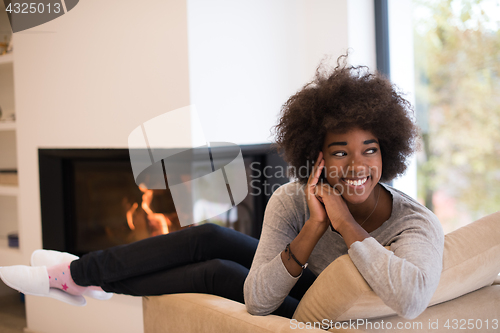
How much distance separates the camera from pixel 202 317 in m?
1.13

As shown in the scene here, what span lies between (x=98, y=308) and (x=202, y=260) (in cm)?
118

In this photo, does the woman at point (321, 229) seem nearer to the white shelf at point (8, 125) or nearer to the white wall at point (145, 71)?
the white wall at point (145, 71)

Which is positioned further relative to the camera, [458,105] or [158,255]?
[458,105]

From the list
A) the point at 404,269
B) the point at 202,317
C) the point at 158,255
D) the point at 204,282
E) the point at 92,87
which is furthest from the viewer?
the point at 92,87

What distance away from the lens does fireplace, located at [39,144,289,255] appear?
238 cm

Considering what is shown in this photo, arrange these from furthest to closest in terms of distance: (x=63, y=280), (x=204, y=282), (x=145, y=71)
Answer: (x=145, y=71), (x=63, y=280), (x=204, y=282)

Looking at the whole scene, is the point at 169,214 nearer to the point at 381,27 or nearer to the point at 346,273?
the point at 346,273

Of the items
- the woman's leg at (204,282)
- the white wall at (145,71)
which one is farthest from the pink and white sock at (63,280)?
the white wall at (145,71)

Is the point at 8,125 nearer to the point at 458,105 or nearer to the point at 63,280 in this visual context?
the point at 63,280

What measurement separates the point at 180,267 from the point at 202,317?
299 mm

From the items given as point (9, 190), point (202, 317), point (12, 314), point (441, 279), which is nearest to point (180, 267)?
point (202, 317)

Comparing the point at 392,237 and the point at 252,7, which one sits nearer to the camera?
the point at 392,237

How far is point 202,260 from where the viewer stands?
4.84ft

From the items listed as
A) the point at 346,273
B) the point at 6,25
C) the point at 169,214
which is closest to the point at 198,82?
the point at 169,214
